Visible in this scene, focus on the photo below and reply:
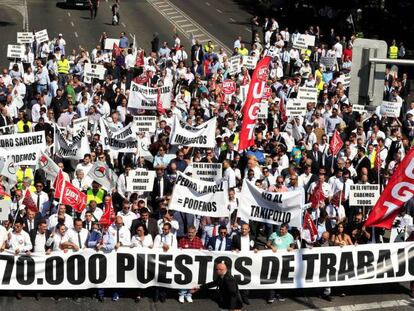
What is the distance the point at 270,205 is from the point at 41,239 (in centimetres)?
455

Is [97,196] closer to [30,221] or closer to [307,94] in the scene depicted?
[30,221]

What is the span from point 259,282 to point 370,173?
18.1 ft

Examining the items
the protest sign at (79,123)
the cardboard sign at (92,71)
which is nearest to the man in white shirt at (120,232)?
the protest sign at (79,123)

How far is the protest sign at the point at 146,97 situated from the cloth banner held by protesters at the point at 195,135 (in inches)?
146

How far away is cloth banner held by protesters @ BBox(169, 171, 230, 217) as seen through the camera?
19953 millimetres

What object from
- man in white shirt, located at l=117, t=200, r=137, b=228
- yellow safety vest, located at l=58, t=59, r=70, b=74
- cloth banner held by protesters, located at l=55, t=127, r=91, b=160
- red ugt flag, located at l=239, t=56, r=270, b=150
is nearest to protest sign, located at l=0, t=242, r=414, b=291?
man in white shirt, located at l=117, t=200, r=137, b=228

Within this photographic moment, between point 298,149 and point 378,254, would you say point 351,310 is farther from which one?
point 298,149

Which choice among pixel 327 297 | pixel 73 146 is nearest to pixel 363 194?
pixel 327 297

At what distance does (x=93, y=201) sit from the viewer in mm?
20016

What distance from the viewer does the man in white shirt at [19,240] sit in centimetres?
1883

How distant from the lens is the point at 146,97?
2853cm

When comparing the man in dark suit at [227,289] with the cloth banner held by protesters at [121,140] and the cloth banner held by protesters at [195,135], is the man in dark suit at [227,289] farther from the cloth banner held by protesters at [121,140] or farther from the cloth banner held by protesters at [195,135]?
the cloth banner held by protesters at [195,135]

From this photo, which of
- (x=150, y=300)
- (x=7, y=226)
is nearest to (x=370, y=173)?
(x=150, y=300)

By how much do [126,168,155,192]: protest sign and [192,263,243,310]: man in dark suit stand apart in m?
4.44
